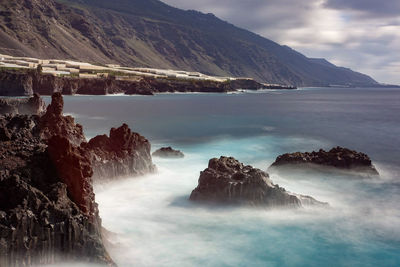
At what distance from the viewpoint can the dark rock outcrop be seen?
37.5ft

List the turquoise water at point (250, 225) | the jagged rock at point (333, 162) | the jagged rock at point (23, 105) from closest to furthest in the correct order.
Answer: the turquoise water at point (250, 225) → the jagged rock at point (333, 162) → the jagged rock at point (23, 105)

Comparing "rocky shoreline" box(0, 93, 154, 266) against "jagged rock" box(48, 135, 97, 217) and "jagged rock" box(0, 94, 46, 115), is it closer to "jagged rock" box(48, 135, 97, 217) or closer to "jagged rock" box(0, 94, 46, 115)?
"jagged rock" box(48, 135, 97, 217)

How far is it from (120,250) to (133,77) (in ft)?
579

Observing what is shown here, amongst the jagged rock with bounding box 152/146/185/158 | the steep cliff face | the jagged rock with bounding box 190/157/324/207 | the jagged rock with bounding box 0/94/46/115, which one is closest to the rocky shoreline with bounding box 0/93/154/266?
the jagged rock with bounding box 190/157/324/207

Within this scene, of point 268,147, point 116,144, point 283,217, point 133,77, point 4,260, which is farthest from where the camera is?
point 133,77

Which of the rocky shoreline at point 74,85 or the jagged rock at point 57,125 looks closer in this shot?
the jagged rock at point 57,125

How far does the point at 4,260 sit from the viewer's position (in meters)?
11.1

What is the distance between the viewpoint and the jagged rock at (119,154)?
22875mm

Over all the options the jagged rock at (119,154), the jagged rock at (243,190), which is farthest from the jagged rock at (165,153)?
the jagged rock at (243,190)

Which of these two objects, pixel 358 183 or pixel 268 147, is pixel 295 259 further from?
pixel 268 147

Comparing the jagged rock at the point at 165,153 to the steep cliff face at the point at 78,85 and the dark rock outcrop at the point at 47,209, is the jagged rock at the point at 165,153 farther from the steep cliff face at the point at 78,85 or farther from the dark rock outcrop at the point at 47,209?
the steep cliff face at the point at 78,85

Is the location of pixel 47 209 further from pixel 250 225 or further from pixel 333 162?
pixel 333 162

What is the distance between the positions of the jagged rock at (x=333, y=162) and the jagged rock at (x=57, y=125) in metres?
13.7

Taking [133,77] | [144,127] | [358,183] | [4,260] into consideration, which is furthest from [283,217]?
[133,77]
